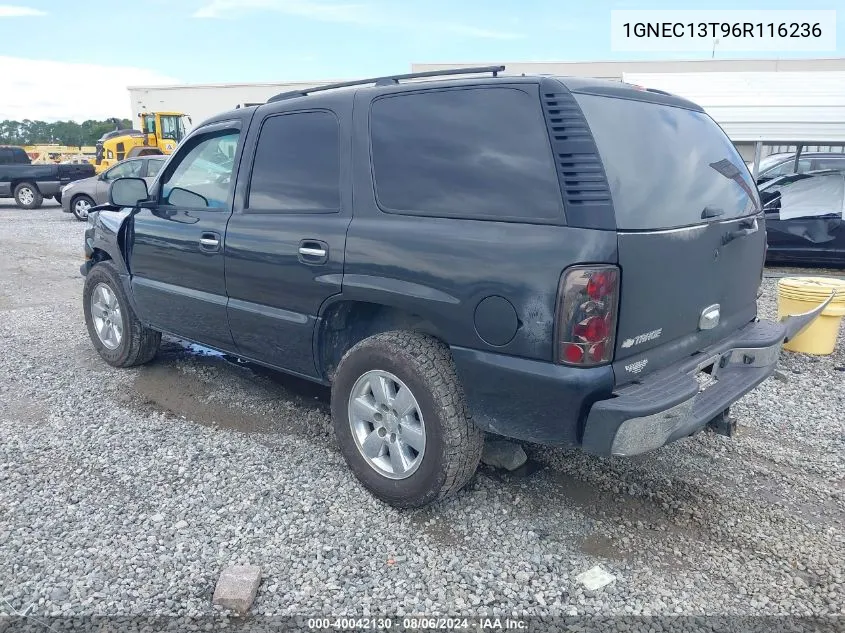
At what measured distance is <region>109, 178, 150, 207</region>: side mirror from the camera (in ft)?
15.1

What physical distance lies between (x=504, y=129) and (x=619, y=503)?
1931mm

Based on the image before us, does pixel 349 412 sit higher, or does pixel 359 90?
pixel 359 90

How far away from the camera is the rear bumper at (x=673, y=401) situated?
8.32ft

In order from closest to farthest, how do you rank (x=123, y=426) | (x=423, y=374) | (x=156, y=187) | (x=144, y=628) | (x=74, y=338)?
1. (x=144, y=628)
2. (x=423, y=374)
3. (x=123, y=426)
4. (x=156, y=187)
5. (x=74, y=338)

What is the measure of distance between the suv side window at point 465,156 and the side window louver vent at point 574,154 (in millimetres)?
40

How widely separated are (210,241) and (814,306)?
479 cm

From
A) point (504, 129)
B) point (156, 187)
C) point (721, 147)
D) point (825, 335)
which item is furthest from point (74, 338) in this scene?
point (825, 335)

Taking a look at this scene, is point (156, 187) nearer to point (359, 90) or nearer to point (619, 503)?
point (359, 90)

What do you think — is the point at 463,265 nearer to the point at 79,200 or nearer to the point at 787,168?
the point at 787,168

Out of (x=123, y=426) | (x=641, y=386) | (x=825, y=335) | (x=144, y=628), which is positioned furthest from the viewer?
(x=825, y=335)

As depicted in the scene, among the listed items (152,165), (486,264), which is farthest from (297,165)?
(152,165)

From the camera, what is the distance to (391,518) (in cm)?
317

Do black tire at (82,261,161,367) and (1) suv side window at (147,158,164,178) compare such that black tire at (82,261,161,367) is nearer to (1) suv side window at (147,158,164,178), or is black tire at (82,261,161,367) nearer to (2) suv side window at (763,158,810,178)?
(2) suv side window at (763,158,810,178)

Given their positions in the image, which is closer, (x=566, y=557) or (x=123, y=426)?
(x=566, y=557)
